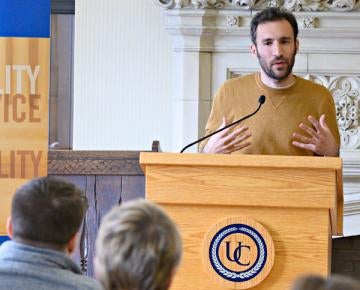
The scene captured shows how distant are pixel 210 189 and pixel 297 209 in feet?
0.88

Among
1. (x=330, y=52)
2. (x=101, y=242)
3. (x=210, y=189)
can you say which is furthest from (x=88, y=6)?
(x=101, y=242)

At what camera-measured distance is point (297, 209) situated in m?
3.38

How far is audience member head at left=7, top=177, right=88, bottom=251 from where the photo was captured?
100 inches

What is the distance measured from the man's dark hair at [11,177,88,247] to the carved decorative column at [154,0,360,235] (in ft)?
12.9

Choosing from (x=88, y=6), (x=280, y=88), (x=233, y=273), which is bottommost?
(x=233, y=273)

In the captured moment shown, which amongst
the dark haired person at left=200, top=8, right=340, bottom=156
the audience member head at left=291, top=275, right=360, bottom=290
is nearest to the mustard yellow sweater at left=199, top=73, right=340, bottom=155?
the dark haired person at left=200, top=8, right=340, bottom=156

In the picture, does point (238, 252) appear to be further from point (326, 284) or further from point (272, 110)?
point (326, 284)

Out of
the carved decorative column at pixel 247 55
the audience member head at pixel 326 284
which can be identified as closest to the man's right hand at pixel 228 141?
the audience member head at pixel 326 284

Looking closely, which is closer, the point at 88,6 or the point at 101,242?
the point at 101,242

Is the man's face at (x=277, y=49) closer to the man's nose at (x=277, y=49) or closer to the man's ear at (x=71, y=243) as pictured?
the man's nose at (x=277, y=49)

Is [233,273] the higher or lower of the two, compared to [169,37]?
lower

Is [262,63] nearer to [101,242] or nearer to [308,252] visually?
[308,252]

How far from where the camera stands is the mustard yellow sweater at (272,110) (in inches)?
156

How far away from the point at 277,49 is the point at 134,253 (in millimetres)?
2063
